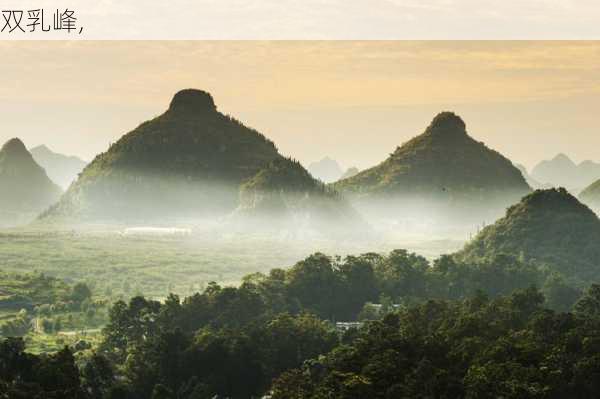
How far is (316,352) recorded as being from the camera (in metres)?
68.0

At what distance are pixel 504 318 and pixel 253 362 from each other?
15.5m

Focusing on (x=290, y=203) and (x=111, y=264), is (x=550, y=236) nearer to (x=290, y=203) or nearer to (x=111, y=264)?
(x=111, y=264)

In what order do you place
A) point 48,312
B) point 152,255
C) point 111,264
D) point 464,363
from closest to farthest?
point 464,363, point 48,312, point 111,264, point 152,255

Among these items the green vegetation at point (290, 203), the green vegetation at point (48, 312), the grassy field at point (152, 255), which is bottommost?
the green vegetation at point (48, 312)

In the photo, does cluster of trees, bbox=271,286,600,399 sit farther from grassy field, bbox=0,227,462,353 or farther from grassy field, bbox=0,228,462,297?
grassy field, bbox=0,228,462,297

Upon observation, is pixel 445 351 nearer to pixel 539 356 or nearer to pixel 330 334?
pixel 539 356

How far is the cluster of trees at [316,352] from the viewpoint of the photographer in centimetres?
5088

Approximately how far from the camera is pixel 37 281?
11019 cm

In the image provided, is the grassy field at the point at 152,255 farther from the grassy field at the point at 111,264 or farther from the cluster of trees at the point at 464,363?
the cluster of trees at the point at 464,363

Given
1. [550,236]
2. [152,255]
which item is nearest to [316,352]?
[550,236]

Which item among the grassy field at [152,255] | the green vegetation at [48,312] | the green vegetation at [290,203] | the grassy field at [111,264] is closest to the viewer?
the green vegetation at [48,312]

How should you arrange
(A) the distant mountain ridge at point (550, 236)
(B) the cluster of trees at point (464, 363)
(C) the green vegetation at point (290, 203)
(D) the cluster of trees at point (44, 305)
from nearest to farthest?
1. (B) the cluster of trees at point (464, 363)
2. (D) the cluster of trees at point (44, 305)
3. (A) the distant mountain ridge at point (550, 236)
4. (C) the green vegetation at point (290, 203)

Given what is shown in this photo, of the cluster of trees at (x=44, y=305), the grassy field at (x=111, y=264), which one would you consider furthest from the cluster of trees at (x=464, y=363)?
the cluster of trees at (x=44, y=305)

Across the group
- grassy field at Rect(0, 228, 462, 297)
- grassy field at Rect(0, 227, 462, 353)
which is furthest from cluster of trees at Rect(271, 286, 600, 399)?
grassy field at Rect(0, 228, 462, 297)
